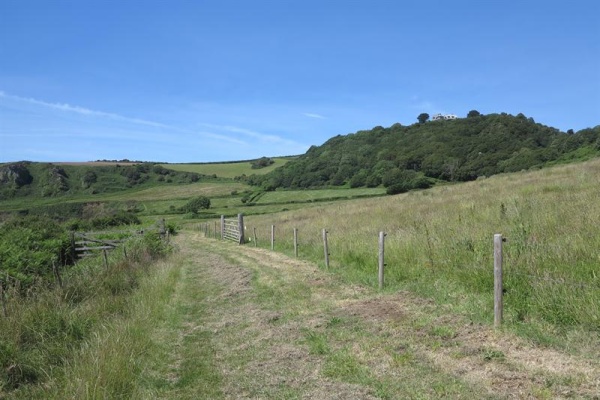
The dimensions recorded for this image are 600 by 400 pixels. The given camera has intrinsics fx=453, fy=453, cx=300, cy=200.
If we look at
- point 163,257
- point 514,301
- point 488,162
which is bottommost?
point 163,257

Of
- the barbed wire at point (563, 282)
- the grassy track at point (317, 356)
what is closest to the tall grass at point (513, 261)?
the barbed wire at point (563, 282)

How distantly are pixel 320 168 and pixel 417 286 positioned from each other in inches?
3874

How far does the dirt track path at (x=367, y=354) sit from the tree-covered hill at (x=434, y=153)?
185 feet

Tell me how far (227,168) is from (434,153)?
81.9 m

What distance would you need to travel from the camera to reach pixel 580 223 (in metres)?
8.89

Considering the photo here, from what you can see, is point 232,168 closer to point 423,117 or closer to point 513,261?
point 423,117

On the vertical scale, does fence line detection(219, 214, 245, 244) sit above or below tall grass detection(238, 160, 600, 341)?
below

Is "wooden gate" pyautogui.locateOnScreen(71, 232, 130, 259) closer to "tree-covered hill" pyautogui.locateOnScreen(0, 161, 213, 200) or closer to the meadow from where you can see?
the meadow

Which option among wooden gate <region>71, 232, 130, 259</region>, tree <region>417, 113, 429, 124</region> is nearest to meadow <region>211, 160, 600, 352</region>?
wooden gate <region>71, 232, 130, 259</region>

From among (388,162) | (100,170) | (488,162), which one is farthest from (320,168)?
(100,170)

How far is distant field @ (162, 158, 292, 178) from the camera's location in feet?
458

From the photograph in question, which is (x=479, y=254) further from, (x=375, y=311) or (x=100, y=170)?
(x=100, y=170)

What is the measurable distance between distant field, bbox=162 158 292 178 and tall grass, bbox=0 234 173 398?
406 feet

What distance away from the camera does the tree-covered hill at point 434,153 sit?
70875mm
